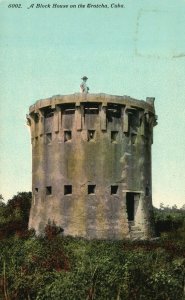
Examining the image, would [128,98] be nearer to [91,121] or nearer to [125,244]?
[91,121]

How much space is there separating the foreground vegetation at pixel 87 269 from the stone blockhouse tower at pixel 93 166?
1252 millimetres

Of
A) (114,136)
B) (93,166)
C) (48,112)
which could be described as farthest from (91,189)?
(48,112)

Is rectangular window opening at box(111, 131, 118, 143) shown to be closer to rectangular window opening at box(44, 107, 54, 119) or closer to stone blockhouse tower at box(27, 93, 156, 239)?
stone blockhouse tower at box(27, 93, 156, 239)

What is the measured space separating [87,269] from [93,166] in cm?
988

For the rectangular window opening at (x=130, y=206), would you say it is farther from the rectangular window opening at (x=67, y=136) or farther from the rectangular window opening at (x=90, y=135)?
the rectangular window opening at (x=67, y=136)

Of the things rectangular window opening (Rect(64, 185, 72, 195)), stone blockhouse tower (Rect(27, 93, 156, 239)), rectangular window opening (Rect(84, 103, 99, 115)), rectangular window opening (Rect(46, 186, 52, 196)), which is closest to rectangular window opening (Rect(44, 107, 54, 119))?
stone blockhouse tower (Rect(27, 93, 156, 239))

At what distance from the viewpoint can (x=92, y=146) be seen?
76.0 feet

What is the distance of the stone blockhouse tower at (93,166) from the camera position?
2272 centimetres

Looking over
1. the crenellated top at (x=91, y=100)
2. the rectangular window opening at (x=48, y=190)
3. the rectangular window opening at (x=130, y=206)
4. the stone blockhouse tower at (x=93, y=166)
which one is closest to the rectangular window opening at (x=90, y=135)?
the stone blockhouse tower at (x=93, y=166)

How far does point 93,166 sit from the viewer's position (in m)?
23.0

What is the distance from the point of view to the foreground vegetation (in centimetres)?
1265

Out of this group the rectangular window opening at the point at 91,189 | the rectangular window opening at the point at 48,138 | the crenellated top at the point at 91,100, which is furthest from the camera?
the rectangular window opening at the point at 48,138

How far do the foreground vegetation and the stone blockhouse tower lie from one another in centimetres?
125

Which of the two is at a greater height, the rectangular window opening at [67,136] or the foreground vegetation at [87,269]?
the rectangular window opening at [67,136]
